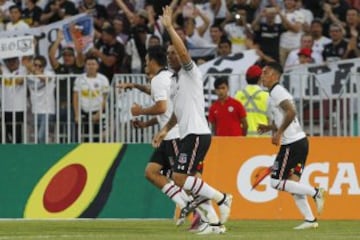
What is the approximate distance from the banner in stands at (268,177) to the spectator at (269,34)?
482 centimetres

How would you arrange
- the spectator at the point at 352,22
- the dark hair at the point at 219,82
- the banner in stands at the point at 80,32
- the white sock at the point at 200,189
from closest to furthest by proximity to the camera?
the white sock at the point at 200,189 → the dark hair at the point at 219,82 → the spectator at the point at 352,22 → the banner in stands at the point at 80,32

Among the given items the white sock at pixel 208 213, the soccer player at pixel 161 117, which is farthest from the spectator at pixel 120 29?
the white sock at pixel 208 213

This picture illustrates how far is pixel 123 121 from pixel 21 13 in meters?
5.30

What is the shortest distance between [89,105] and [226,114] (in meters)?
2.39

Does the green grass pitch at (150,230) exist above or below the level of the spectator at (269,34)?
below

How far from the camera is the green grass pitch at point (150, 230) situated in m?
15.3

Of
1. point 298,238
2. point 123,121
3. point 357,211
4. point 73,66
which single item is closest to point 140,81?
point 123,121

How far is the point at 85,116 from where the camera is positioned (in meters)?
22.0

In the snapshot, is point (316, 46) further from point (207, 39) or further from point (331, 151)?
point (331, 151)

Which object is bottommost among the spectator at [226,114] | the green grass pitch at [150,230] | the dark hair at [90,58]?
the green grass pitch at [150,230]

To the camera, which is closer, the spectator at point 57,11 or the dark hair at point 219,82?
the dark hair at point 219,82

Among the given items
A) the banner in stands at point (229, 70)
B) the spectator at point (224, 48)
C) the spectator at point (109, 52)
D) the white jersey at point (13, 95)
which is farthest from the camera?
the spectator at point (109, 52)

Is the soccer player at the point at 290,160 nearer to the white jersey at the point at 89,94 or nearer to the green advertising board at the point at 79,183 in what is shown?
the green advertising board at the point at 79,183

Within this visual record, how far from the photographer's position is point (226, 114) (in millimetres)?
20953
